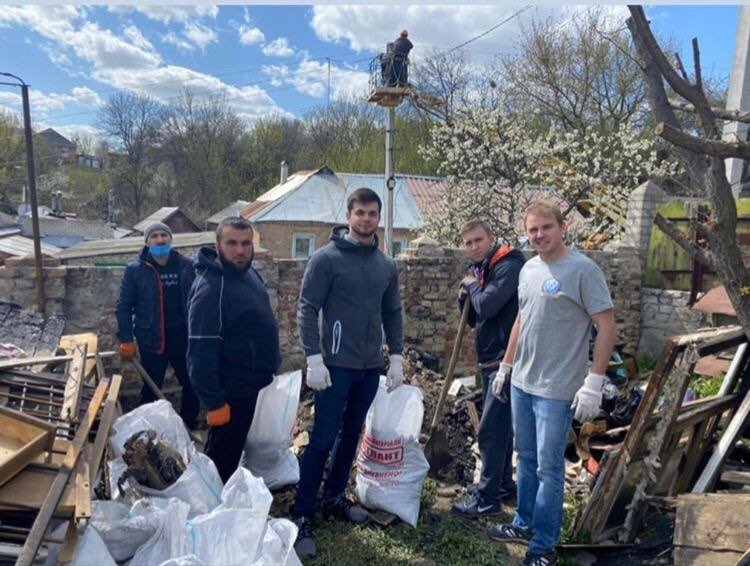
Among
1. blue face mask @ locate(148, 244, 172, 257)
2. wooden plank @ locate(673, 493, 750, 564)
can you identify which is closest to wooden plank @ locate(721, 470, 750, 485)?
wooden plank @ locate(673, 493, 750, 564)

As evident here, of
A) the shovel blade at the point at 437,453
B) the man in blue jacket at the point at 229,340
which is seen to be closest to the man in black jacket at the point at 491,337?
the shovel blade at the point at 437,453

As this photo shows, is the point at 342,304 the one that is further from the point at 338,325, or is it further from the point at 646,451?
the point at 646,451

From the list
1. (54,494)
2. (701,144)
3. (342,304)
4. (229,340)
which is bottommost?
(54,494)

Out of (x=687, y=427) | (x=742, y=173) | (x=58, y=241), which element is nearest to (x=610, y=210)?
(x=742, y=173)

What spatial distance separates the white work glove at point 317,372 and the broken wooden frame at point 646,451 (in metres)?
1.55

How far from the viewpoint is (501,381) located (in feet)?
10.0

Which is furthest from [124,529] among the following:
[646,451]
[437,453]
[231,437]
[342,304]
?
[646,451]

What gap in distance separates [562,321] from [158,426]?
2.24 metres

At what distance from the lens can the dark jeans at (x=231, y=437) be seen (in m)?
2.88

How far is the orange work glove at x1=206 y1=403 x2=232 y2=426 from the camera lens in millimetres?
2742

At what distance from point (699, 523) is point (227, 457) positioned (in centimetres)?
225

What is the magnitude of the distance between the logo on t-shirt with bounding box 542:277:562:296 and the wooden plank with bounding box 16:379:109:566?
217 cm

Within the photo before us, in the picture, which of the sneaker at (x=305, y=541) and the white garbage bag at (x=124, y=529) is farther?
the sneaker at (x=305, y=541)

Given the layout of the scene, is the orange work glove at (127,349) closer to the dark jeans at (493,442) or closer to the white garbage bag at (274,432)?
the white garbage bag at (274,432)
